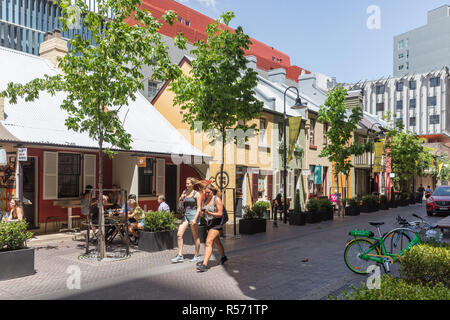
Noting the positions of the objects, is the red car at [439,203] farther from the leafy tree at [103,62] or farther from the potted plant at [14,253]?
the potted plant at [14,253]

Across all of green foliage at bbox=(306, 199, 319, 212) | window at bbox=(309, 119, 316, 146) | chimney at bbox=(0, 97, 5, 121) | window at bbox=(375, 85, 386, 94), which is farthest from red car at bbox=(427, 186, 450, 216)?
window at bbox=(375, 85, 386, 94)

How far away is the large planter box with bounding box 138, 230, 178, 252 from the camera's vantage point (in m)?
9.65

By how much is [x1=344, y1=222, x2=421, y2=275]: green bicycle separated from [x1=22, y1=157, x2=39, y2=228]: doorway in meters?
9.60

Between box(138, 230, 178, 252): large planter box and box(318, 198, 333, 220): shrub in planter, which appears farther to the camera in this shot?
box(318, 198, 333, 220): shrub in planter

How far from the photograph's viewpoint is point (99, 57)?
321 inches

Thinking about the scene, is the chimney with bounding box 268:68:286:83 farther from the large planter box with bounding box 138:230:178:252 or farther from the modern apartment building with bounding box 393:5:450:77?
the modern apartment building with bounding box 393:5:450:77

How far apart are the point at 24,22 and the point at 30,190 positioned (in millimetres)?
48134

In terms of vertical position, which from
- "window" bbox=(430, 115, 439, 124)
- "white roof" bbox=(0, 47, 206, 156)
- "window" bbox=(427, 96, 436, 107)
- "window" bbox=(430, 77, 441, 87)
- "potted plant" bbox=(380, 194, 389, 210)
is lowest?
"potted plant" bbox=(380, 194, 389, 210)

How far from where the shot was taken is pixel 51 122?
12.5m

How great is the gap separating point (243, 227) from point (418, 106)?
205 ft

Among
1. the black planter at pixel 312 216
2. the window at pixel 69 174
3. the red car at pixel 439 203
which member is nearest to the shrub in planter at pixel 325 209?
the black planter at pixel 312 216

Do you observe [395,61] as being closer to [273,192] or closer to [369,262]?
[273,192]
